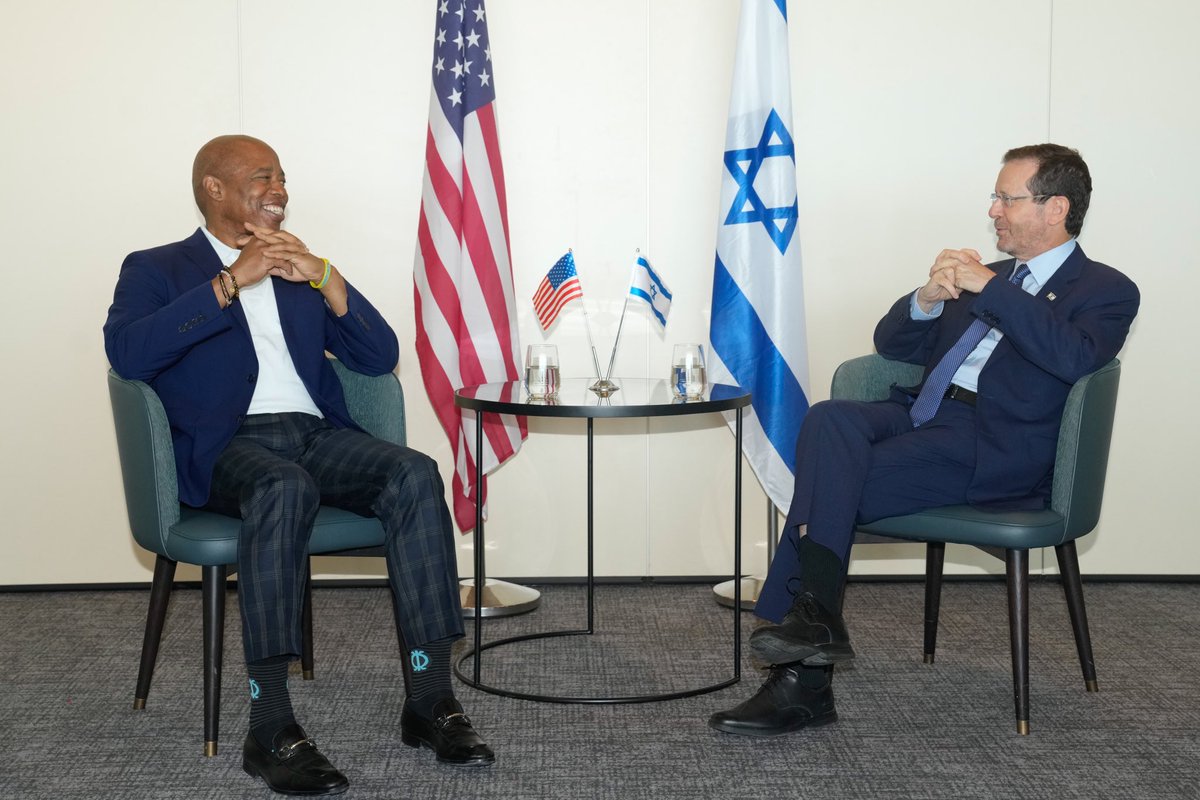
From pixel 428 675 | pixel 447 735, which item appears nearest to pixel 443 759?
pixel 447 735

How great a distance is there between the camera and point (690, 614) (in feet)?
12.6

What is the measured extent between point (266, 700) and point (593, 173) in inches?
89.9

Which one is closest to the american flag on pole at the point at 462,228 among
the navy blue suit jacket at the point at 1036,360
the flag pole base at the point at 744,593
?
the flag pole base at the point at 744,593

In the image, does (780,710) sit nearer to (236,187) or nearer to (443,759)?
(443,759)

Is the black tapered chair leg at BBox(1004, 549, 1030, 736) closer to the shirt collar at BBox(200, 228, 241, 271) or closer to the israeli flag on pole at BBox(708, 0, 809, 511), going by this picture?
Answer: the shirt collar at BBox(200, 228, 241, 271)

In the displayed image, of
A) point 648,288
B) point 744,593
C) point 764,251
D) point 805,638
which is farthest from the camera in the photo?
point 744,593

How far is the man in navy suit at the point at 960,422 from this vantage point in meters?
2.77

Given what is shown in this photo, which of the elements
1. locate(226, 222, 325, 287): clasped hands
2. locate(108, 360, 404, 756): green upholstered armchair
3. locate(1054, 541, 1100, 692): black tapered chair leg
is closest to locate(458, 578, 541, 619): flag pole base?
locate(108, 360, 404, 756): green upholstered armchair

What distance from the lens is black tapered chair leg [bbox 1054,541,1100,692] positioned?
117 inches

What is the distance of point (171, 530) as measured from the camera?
271 cm

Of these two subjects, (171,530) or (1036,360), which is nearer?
(171,530)

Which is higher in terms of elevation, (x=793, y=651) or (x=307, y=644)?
(x=793, y=651)

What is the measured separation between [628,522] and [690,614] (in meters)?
0.54

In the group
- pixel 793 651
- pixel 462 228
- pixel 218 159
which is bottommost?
pixel 793 651
